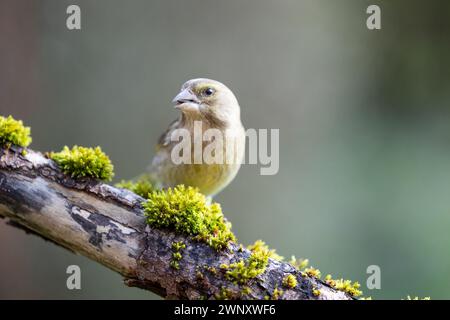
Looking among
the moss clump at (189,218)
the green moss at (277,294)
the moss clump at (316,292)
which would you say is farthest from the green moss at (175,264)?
the moss clump at (316,292)

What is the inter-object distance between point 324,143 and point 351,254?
1.66 m

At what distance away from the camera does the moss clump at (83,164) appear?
11.4 ft

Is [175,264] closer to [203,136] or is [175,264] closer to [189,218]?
[189,218]

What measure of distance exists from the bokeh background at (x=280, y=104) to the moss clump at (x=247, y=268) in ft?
12.0

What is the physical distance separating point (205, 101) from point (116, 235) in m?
1.38

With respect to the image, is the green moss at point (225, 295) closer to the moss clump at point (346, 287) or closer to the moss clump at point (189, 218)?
the moss clump at point (189, 218)

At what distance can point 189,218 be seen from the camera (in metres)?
3.20

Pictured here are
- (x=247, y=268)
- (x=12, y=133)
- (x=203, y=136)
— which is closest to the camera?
(x=247, y=268)

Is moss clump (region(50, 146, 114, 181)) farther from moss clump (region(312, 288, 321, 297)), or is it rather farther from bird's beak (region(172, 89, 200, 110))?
moss clump (region(312, 288, 321, 297))

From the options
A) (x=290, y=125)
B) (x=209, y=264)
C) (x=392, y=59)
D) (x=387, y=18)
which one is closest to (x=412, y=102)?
(x=392, y=59)

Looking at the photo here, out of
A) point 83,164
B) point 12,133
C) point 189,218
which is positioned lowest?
point 189,218

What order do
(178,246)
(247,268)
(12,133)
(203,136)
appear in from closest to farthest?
(247,268) < (178,246) < (12,133) < (203,136)

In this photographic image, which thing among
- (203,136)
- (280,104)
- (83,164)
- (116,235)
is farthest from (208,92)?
(280,104)

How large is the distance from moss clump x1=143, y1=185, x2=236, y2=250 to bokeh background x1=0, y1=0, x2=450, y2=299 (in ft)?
11.9
